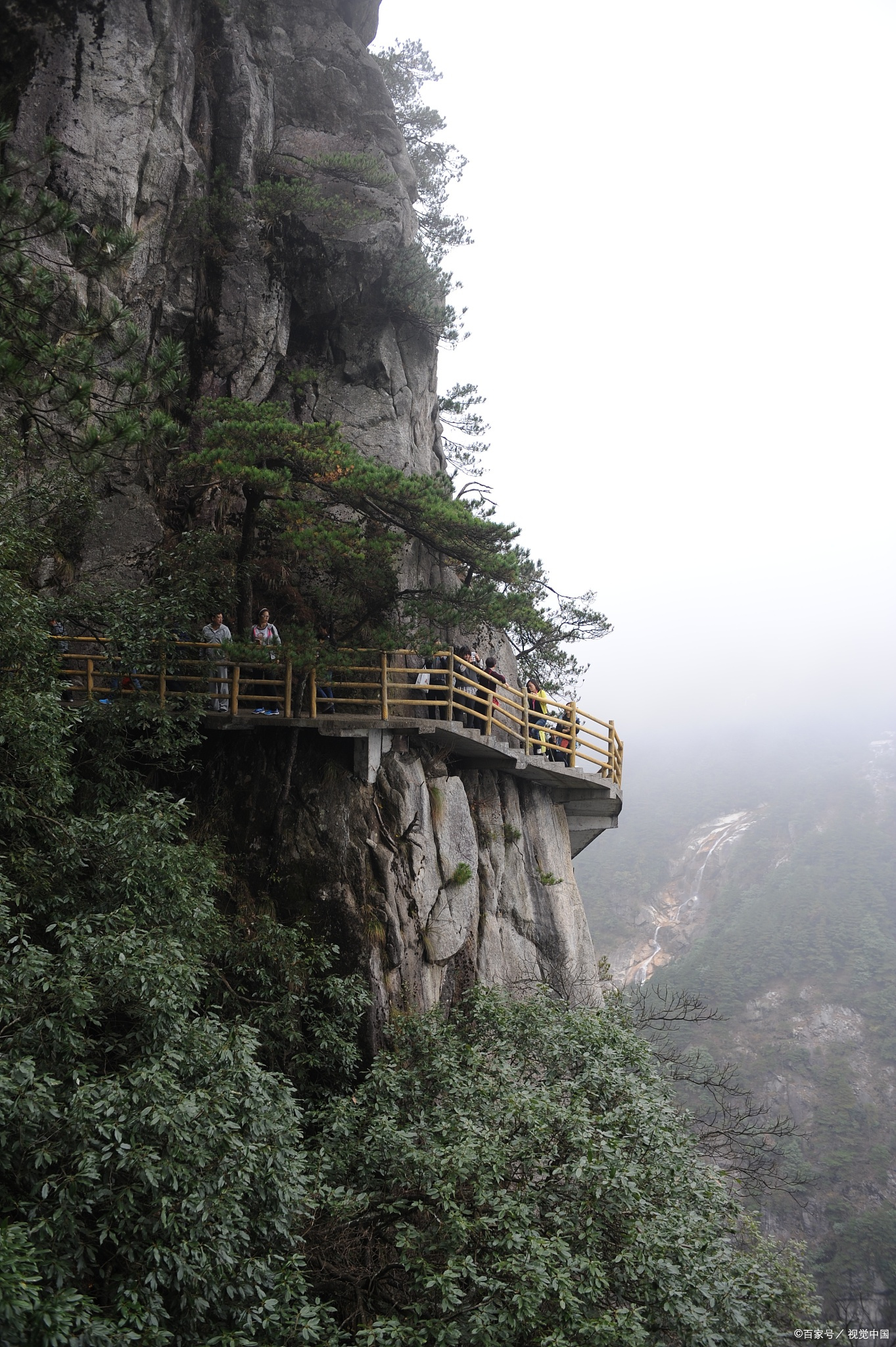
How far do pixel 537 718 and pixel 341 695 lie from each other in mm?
4135

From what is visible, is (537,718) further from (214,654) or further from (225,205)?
(225,205)

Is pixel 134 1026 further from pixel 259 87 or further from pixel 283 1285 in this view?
pixel 259 87

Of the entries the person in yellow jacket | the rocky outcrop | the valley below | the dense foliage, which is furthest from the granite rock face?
the valley below

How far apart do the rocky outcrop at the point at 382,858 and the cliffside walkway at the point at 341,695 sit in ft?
1.40

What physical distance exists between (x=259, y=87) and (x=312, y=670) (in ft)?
48.6

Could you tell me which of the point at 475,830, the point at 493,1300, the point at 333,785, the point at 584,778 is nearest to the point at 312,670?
the point at 333,785

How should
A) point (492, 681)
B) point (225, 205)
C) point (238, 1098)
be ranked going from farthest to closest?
1. point (225, 205)
2. point (492, 681)
3. point (238, 1098)

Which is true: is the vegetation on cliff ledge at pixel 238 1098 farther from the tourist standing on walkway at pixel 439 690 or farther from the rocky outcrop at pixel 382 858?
the tourist standing on walkway at pixel 439 690

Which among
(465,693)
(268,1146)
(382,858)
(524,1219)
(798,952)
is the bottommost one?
(798,952)

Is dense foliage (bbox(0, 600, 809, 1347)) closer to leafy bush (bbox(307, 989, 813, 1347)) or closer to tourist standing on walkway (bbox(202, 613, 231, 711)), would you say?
leafy bush (bbox(307, 989, 813, 1347))

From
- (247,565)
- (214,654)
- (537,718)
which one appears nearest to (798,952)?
(537,718)

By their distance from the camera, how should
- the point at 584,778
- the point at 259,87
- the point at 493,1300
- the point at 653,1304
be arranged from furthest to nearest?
the point at 259,87
the point at 584,778
the point at 653,1304
the point at 493,1300

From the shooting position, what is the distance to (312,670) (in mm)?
12805

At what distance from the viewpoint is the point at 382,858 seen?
13234 mm
